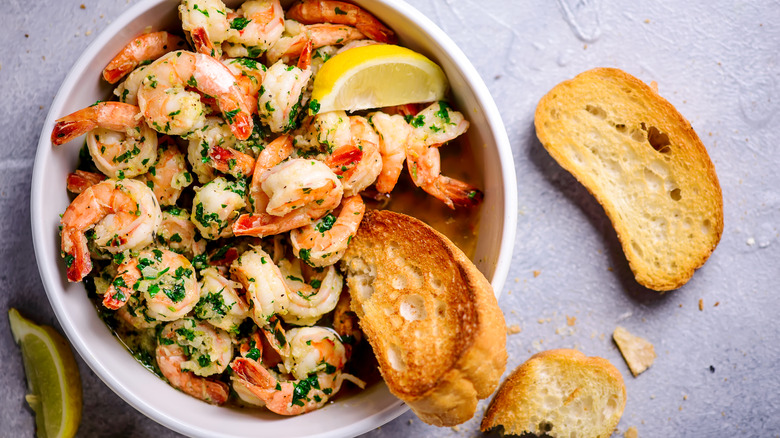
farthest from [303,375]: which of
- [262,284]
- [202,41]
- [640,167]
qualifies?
[640,167]

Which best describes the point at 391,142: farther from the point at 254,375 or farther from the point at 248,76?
the point at 254,375

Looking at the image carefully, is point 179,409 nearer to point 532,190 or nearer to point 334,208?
point 334,208

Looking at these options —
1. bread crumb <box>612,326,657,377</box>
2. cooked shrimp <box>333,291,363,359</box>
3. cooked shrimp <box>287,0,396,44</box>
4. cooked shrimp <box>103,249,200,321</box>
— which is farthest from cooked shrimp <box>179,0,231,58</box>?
bread crumb <box>612,326,657,377</box>

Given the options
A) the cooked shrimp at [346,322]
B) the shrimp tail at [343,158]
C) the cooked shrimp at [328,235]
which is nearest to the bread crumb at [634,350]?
the cooked shrimp at [346,322]

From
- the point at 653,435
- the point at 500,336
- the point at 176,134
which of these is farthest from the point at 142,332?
the point at 653,435

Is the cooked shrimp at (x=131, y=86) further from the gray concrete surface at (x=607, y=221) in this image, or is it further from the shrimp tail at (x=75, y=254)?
the gray concrete surface at (x=607, y=221)

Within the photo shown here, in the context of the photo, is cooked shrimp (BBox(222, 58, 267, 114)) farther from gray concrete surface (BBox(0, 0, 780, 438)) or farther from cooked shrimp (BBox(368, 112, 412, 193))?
gray concrete surface (BBox(0, 0, 780, 438))
